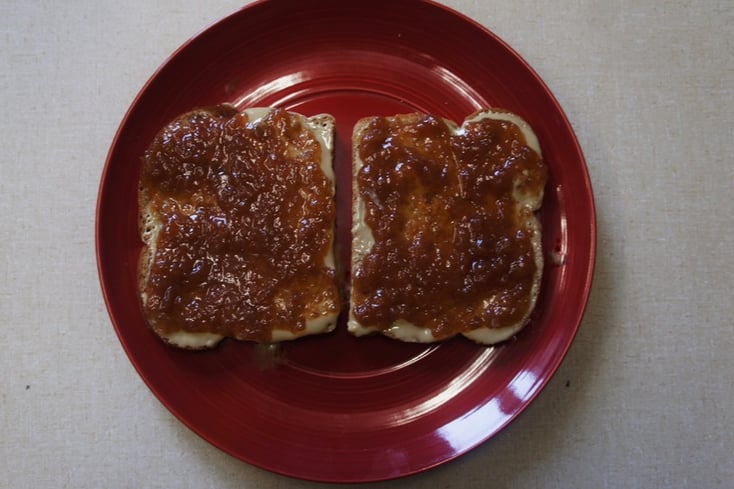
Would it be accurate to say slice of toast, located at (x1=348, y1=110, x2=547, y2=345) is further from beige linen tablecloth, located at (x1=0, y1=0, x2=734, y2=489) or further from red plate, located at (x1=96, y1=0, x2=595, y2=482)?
beige linen tablecloth, located at (x1=0, y1=0, x2=734, y2=489)

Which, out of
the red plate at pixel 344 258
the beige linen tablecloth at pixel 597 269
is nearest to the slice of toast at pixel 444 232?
the red plate at pixel 344 258

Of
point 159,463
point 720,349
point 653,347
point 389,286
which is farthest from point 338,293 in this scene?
point 720,349

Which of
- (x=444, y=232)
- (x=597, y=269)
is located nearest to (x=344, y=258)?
(x=444, y=232)

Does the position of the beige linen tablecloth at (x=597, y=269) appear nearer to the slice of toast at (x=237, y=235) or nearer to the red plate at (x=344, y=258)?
the red plate at (x=344, y=258)

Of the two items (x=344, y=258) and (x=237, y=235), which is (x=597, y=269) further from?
(x=237, y=235)

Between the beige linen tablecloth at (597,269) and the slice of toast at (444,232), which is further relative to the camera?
the beige linen tablecloth at (597,269)

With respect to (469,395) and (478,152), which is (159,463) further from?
(478,152)

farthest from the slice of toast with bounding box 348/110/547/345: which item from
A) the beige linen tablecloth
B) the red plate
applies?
the beige linen tablecloth
